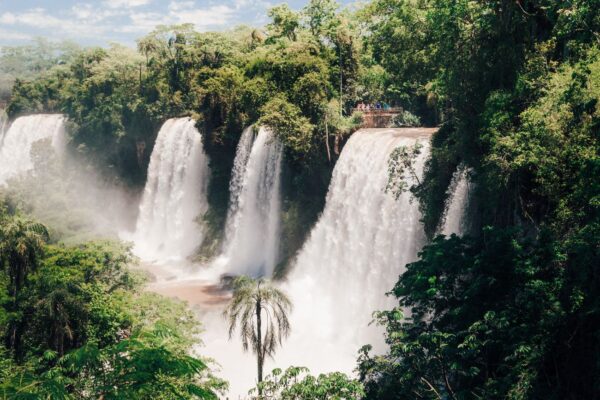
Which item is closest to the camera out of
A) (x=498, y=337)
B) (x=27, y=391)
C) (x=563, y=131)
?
(x=27, y=391)

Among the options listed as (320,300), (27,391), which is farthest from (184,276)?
(27,391)

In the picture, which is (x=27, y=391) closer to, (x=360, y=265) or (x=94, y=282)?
(x=94, y=282)


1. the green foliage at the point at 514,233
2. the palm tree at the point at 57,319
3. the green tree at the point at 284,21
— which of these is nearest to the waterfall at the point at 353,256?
the green foliage at the point at 514,233

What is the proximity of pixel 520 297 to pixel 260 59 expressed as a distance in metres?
28.3

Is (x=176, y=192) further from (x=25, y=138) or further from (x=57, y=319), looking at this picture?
(x=25, y=138)

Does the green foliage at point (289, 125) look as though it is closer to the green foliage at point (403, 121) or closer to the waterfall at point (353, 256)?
the waterfall at point (353, 256)

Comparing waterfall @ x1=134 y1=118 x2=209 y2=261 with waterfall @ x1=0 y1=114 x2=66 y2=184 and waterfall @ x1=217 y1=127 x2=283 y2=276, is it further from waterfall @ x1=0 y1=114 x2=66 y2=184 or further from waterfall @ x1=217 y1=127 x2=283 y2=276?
waterfall @ x1=0 y1=114 x2=66 y2=184

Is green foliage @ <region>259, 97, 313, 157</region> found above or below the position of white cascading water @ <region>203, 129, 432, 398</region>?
above

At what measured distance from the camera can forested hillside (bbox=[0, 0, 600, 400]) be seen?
11352 millimetres

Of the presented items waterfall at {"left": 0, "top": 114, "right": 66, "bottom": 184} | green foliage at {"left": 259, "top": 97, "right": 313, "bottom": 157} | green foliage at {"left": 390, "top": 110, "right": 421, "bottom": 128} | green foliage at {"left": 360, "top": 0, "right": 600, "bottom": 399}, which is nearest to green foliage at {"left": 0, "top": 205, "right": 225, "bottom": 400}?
green foliage at {"left": 360, "top": 0, "right": 600, "bottom": 399}

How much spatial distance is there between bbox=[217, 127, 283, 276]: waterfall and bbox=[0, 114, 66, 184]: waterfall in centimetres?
3443

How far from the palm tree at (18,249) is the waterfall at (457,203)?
14353mm

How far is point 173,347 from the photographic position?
15.6m

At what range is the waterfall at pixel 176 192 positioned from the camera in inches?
1670
